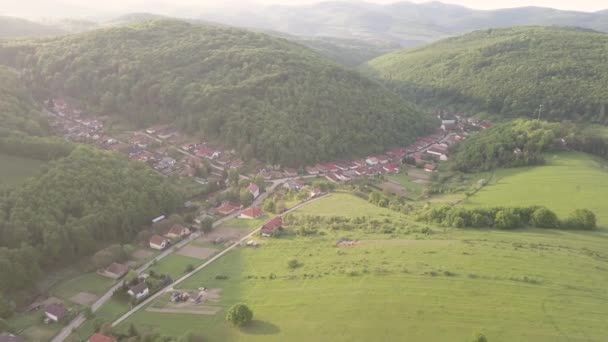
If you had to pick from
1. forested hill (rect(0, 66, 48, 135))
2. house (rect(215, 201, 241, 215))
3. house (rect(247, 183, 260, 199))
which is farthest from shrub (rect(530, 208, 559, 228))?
forested hill (rect(0, 66, 48, 135))

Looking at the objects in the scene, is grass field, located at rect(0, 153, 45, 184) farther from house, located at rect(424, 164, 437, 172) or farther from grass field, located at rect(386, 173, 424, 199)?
house, located at rect(424, 164, 437, 172)

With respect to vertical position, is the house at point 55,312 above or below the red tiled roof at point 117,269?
below

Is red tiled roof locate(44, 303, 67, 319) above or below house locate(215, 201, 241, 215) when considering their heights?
below

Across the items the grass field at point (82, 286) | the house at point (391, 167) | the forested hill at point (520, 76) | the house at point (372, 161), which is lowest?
the grass field at point (82, 286)

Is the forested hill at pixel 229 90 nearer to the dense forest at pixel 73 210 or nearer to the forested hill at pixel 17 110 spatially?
the forested hill at pixel 17 110

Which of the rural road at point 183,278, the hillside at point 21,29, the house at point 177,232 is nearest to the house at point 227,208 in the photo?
the house at point 177,232

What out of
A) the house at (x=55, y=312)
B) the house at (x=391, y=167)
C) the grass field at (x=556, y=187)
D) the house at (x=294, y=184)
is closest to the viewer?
the house at (x=55, y=312)
